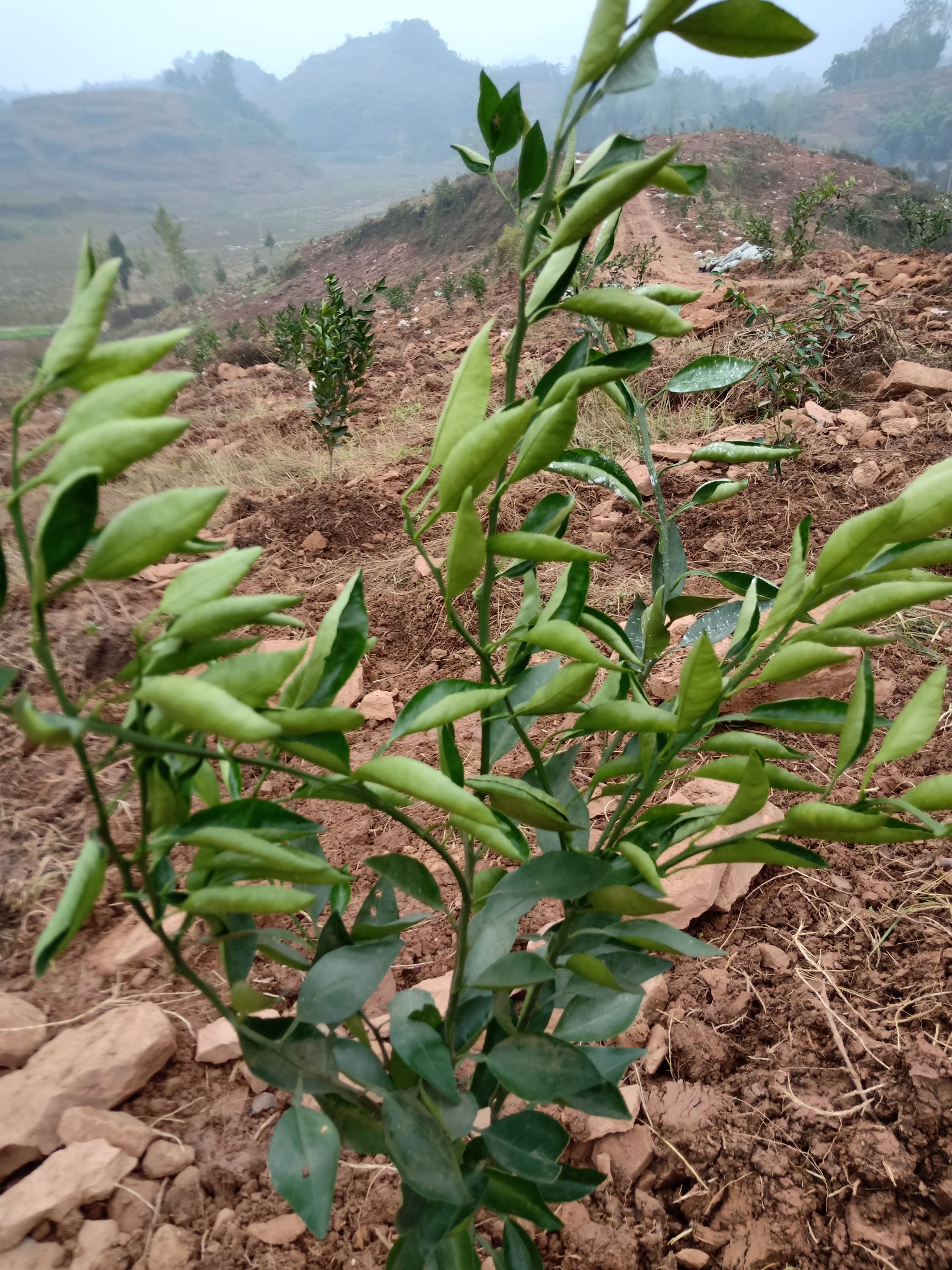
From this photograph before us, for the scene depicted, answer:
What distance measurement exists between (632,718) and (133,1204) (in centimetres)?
108

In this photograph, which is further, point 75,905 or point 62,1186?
point 62,1186

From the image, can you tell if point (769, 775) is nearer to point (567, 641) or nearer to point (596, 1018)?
point (567, 641)

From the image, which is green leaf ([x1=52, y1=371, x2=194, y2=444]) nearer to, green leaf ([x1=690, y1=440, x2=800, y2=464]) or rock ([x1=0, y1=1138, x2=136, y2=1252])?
green leaf ([x1=690, y1=440, x2=800, y2=464])

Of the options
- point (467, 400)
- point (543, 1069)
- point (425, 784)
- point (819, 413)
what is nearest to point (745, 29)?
point (467, 400)

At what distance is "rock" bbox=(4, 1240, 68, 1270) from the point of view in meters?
0.97

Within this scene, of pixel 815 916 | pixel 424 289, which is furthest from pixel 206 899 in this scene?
pixel 424 289

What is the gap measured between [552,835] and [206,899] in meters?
0.46

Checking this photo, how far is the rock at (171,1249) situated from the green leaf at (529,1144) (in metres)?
0.61

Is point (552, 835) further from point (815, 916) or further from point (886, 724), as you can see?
point (815, 916)

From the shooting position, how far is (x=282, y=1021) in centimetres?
65

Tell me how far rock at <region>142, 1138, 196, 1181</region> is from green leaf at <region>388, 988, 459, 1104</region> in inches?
27.7

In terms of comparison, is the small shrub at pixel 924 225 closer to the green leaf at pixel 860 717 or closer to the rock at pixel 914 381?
the rock at pixel 914 381

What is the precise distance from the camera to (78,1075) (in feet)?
4.01

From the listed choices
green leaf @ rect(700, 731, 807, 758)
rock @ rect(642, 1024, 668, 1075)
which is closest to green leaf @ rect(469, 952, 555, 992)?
green leaf @ rect(700, 731, 807, 758)
